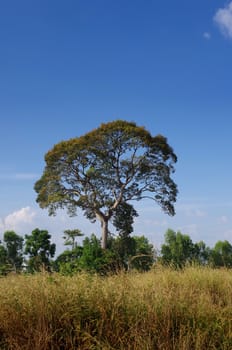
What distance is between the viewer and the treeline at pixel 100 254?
7.41m

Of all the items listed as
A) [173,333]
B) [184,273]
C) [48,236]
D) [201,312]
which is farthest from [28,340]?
[48,236]

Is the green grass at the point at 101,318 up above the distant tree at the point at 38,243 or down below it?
below

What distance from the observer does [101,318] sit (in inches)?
176

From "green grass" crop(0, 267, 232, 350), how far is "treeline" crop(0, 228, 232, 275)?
80 cm

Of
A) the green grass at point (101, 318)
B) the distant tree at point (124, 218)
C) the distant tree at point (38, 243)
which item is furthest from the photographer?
the distant tree at point (124, 218)

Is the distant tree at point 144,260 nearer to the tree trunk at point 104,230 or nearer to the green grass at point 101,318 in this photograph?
the green grass at point 101,318

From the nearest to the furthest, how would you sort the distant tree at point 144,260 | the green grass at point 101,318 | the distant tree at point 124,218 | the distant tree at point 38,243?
the green grass at point 101,318 < the distant tree at point 144,260 < the distant tree at point 38,243 < the distant tree at point 124,218

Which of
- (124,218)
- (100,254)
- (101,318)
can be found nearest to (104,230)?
(124,218)

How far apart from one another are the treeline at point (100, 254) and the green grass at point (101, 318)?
802mm

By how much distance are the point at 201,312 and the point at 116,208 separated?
18.6 metres

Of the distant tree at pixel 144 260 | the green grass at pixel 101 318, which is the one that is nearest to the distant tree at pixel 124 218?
the distant tree at pixel 144 260

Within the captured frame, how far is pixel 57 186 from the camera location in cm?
2369

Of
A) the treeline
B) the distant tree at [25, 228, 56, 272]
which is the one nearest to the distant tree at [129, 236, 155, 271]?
the treeline

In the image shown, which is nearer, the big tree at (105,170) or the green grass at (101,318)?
the green grass at (101,318)
